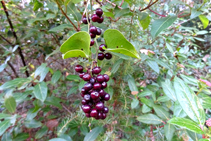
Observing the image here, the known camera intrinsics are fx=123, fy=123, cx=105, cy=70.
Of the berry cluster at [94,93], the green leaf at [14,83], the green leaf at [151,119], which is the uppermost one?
the berry cluster at [94,93]

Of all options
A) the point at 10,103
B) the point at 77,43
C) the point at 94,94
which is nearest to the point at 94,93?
the point at 94,94

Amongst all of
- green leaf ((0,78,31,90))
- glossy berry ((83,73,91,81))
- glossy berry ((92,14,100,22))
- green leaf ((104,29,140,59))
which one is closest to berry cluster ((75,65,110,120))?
glossy berry ((83,73,91,81))

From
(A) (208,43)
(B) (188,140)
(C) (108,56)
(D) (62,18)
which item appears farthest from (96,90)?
(A) (208,43)

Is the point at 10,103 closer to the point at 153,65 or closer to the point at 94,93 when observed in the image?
the point at 94,93

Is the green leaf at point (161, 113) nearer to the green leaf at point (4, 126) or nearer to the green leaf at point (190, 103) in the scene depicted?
the green leaf at point (190, 103)

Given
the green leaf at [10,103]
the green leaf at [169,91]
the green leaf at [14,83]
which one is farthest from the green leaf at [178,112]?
the green leaf at [10,103]

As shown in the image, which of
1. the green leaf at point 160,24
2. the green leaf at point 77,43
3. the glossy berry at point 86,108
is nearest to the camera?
the green leaf at point 77,43

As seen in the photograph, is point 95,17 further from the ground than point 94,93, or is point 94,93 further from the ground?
point 95,17

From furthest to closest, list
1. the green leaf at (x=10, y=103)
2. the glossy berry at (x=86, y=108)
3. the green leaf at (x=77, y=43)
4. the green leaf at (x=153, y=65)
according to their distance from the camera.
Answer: the green leaf at (x=10, y=103), the green leaf at (x=153, y=65), the glossy berry at (x=86, y=108), the green leaf at (x=77, y=43)
